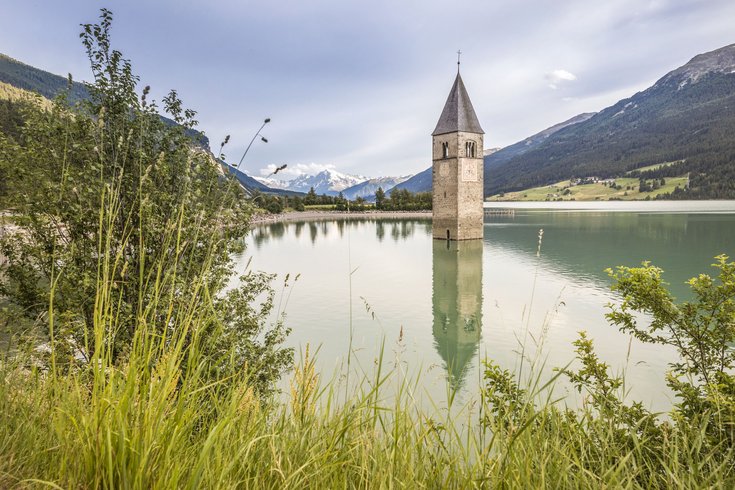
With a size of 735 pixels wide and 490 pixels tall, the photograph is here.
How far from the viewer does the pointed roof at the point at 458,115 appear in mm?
42406

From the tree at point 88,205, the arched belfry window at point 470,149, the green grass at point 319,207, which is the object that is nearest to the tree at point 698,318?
the tree at point 88,205

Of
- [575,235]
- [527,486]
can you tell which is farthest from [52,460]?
[575,235]

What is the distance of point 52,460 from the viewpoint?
149 centimetres

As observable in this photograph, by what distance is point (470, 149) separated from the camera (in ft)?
140

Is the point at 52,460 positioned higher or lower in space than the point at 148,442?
lower

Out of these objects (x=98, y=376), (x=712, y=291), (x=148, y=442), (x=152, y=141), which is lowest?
(x=712, y=291)

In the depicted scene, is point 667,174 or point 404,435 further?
point 667,174

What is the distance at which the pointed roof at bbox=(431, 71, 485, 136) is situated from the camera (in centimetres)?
4241

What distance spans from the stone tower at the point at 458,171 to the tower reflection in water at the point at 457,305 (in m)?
4.53

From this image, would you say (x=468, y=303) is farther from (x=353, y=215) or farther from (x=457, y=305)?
(x=353, y=215)

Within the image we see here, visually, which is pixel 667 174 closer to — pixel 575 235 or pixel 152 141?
pixel 575 235

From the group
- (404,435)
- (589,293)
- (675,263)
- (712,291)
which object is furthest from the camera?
(675,263)

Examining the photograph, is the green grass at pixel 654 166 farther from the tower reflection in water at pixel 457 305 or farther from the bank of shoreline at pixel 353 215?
the tower reflection in water at pixel 457 305

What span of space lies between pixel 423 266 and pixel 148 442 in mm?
26477
